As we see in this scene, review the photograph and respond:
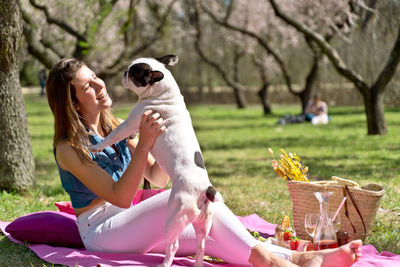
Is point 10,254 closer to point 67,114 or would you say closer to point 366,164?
point 67,114

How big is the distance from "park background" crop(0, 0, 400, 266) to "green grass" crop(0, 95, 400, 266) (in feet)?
0.06

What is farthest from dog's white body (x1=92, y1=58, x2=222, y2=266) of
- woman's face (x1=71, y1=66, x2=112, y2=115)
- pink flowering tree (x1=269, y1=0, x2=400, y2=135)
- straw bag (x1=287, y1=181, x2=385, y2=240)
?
pink flowering tree (x1=269, y1=0, x2=400, y2=135)

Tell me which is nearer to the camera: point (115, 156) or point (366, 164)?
point (115, 156)

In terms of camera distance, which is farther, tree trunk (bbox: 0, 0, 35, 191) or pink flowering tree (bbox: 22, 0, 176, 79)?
pink flowering tree (bbox: 22, 0, 176, 79)

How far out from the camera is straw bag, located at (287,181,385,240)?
3422 millimetres

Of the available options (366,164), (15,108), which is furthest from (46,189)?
(366,164)

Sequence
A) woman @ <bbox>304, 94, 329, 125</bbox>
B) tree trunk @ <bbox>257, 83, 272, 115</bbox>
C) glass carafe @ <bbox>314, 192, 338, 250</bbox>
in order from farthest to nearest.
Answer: tree trunk @ <bbox>257, 83, 272, 115</bbox> < woman @ <bbox>304, 94, 329, 125</bbox> < glass carafe @ <bbox>314, 192, 338, 250</bbox>

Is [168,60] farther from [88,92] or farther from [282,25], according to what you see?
[282,25]

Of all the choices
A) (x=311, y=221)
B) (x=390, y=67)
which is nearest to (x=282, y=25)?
(x=390, y=67)

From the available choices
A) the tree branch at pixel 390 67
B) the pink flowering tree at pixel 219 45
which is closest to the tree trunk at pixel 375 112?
the tree branch at pixel 390 67

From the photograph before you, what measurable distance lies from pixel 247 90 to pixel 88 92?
76.3ft

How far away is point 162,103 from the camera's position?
9.06 ft

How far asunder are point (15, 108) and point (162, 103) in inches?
130

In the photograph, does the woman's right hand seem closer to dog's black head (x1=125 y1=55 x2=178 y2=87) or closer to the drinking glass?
dog's black head (x1=125 y1=55 x2=178 y2=87)
